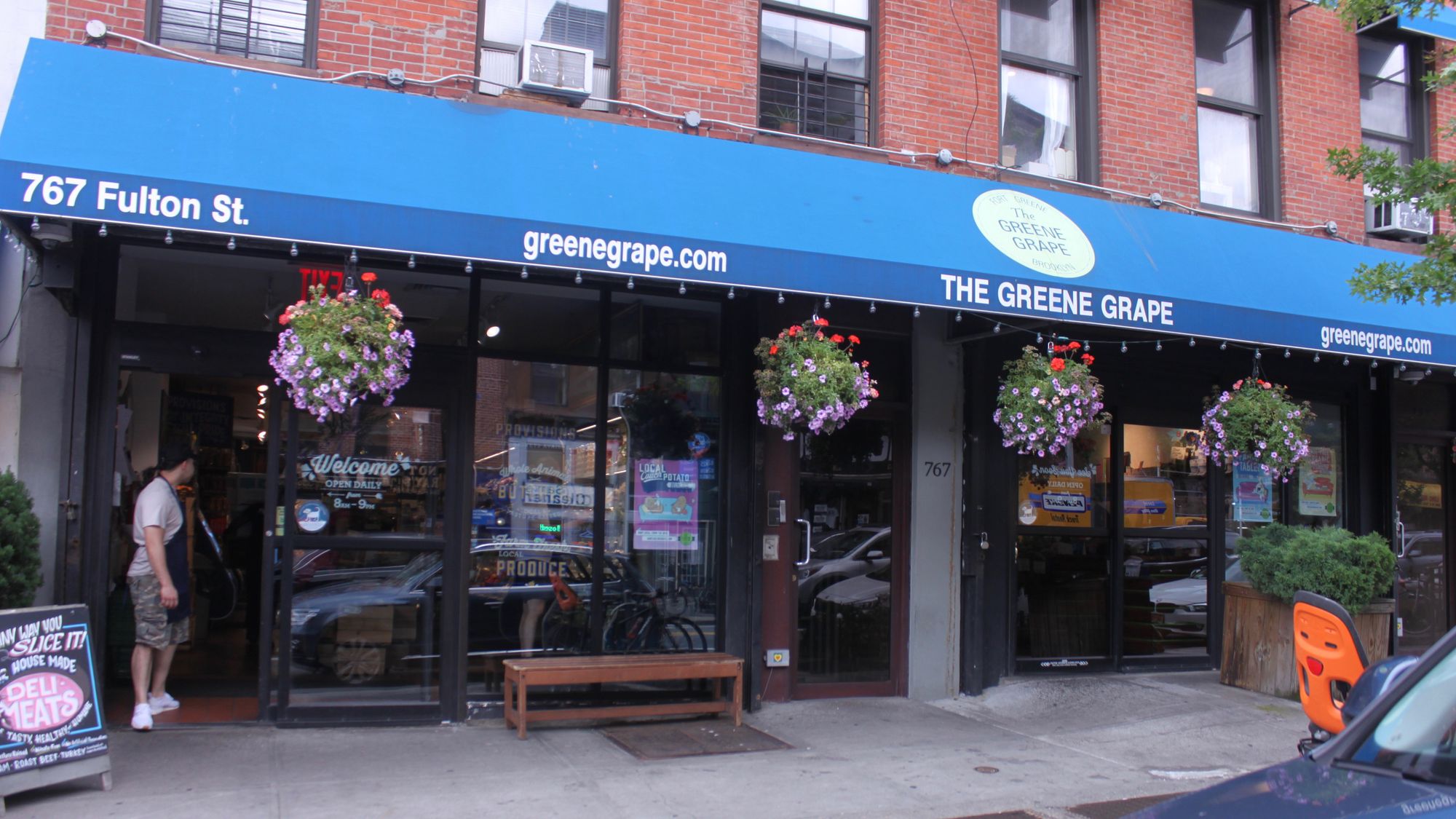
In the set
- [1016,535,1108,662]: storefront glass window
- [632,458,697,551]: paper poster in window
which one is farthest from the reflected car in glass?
[1016,535,1108,662]: storefront glass window

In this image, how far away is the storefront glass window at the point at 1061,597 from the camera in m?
9.73

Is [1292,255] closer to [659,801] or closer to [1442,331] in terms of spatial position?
[1442,331]

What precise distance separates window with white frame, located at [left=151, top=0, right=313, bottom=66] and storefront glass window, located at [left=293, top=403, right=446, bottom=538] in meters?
2.48

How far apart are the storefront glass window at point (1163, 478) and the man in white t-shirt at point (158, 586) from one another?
25.6 feet

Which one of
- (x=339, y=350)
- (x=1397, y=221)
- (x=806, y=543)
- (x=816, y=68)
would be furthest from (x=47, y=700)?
(x=1397, y=221)

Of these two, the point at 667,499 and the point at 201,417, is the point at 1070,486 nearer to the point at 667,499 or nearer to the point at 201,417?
the point at 667,499

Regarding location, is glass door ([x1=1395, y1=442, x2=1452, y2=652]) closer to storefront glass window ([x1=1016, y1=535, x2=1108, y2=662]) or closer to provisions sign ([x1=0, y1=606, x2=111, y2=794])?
storefront glass window ([x1=1016, y1=535, x2=1108, y2=662])

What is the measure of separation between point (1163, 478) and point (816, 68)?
501 cm

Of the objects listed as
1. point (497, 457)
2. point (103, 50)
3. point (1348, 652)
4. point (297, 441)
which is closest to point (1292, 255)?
point (1348, 652)

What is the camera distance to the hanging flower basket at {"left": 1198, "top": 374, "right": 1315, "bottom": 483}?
8852mm

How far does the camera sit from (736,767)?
6789 millimetres

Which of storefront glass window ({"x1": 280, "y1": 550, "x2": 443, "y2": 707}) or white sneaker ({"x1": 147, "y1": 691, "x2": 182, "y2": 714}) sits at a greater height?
storefront glass window ({"x1": 280, "y1": 550, "x2": 443, "y2": 707})

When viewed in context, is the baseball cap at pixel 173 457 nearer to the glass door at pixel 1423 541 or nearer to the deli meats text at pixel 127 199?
the deli meats text at pixel 127 199

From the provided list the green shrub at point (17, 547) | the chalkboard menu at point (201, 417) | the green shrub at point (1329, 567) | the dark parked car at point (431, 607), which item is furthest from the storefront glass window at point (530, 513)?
the green shrub at point (1329, 567)
